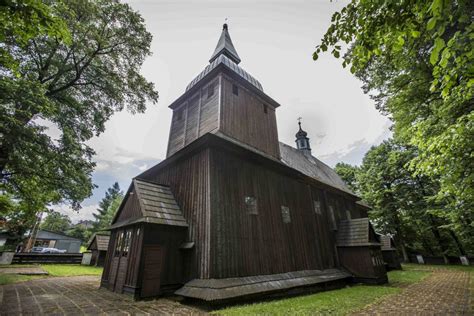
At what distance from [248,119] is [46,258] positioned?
2396 cm

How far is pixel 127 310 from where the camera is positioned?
624cm

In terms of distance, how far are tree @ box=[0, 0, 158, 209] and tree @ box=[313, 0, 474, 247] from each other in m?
9.82

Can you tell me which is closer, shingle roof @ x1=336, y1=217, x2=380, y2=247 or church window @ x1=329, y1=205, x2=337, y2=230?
shingle roof @ x1=336, y1=217, x2=380, y2=247

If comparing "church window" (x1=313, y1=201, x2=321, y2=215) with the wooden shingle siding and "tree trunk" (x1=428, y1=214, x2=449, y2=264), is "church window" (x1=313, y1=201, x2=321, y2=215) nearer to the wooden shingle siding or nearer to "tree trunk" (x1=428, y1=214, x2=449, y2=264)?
the wooden shingle siding

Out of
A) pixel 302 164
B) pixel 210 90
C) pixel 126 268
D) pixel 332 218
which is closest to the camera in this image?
pixel 126 268

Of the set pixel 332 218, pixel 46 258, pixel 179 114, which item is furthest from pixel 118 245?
pixel 46 258

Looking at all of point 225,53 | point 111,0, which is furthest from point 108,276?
point 225,53

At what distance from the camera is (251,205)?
1007 centimetres

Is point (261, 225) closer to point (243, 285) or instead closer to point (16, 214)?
point (243, 285)

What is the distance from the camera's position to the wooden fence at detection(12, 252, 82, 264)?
19.8 m

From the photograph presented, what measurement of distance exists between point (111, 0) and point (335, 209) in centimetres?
1882

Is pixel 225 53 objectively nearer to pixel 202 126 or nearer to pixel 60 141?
pixel 202 126

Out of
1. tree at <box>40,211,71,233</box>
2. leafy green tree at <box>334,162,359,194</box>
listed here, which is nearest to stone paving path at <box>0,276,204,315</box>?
leafy green tree at <box>334,162,359,194</box>

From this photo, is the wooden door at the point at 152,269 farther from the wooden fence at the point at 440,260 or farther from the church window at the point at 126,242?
the wooden fence at the point at 440,260
